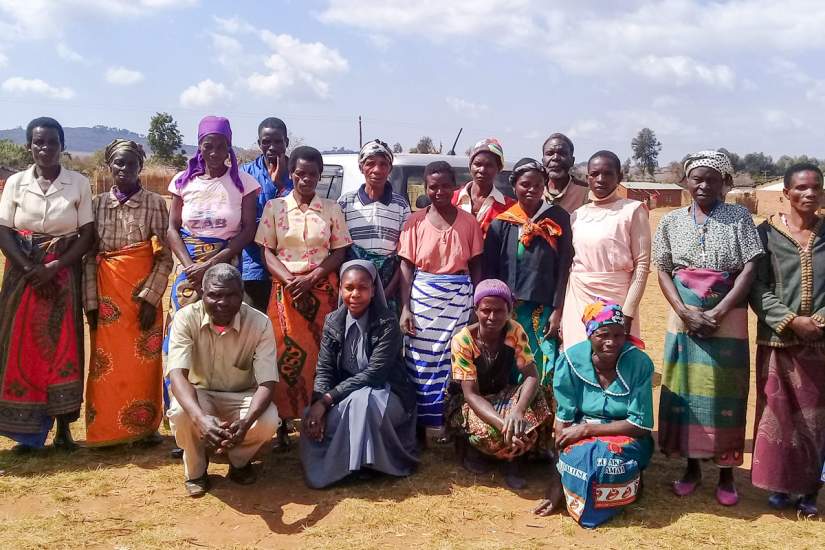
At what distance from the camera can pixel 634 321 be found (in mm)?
Result: 4254

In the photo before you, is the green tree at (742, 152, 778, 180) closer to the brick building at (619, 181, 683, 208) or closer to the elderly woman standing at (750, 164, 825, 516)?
the brick building at (619, 181, 683, 208)

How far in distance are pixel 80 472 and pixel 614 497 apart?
10.5 ft

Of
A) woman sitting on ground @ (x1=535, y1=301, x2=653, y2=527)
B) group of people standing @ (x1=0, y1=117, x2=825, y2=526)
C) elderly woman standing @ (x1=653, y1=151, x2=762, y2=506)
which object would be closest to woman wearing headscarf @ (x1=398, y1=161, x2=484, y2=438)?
group of people standing @ (x1=0, y1=117, x2=825, y2=526)

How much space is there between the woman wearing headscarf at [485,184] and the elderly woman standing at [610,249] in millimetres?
706

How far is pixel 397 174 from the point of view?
6.56 meters

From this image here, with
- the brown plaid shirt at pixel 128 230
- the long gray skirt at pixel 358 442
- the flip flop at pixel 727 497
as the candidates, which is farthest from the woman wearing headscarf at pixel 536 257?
the brown plaid shirt at pixel 128 230

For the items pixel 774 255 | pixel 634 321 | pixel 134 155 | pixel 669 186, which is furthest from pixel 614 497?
pixel 669 186

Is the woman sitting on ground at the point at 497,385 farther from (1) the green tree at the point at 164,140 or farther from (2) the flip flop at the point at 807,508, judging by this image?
(1) the green tree at the point at 164,140

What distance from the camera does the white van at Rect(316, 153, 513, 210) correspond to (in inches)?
258

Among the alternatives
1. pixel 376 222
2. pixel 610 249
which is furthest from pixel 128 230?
pixel 610 249

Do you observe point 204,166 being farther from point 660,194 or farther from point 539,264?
point 660,194

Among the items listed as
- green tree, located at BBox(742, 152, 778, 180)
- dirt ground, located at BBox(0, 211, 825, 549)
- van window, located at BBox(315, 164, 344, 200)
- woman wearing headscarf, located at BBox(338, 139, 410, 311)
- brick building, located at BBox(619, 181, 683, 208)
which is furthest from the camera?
green tree, located at BBox(742, 152, 778, 180)

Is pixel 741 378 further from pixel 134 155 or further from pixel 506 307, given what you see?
pixel 134 155

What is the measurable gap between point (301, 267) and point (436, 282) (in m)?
0.89
